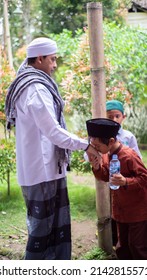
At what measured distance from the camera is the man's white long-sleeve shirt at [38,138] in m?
2.22

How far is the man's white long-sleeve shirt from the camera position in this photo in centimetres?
222

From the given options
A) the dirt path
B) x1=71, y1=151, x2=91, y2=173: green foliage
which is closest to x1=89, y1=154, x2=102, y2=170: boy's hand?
the dirt path

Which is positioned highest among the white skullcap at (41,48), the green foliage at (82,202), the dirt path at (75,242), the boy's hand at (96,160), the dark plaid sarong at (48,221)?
the white skullcap at (41,48)

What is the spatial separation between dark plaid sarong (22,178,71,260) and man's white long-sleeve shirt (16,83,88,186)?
80 millimetres

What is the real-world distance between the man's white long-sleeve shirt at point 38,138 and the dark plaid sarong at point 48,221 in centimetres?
8

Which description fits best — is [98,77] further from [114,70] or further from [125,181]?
[114,70]

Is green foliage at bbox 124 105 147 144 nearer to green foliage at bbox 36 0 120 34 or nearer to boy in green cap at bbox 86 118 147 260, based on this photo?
green foliage at bbox 36 0 120 34

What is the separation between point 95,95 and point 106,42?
7.69 feet

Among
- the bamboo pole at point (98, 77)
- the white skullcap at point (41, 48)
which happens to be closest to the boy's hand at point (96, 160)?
the bamboo pole at point (98, 77)

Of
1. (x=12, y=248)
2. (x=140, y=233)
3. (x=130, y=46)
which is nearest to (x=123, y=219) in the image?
(x=140, y=233)

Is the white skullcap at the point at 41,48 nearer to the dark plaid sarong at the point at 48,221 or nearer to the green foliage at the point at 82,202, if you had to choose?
the dark plaid sarong at the point at 48,221

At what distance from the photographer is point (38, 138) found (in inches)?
92.0

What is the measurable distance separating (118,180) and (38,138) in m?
0.53

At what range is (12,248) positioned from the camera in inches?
129
